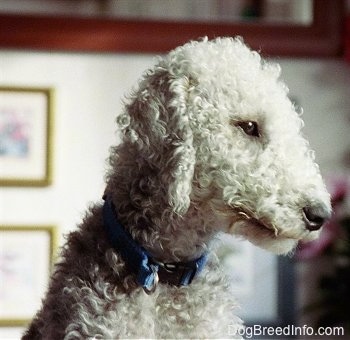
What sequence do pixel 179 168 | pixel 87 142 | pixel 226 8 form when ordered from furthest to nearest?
pixel 226 8 → pixel 87 142 → pixel 179 168

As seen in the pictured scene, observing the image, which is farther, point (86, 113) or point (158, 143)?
point (86, 113)

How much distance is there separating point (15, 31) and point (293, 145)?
38.4 inches

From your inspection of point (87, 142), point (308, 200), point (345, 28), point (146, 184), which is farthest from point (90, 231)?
point (345, 28)

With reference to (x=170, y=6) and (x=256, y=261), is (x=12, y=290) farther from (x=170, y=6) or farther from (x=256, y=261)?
(x=170, y=6)

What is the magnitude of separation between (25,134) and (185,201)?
951mm

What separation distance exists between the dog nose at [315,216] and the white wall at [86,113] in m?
0.85

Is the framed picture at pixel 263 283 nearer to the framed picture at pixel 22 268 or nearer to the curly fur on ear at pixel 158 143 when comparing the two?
the framed picture at pixel 22 268

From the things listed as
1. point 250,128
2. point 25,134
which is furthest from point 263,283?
point 250,128

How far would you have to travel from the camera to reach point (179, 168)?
54cm

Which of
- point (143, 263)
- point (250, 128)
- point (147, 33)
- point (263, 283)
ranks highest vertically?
point (147, 33)

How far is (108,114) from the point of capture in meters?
1.39

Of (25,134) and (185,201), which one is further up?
(25,134)

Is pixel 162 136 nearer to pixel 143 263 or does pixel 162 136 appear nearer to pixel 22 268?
pixel 143 263

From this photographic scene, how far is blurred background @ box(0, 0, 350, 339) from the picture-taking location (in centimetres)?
140
